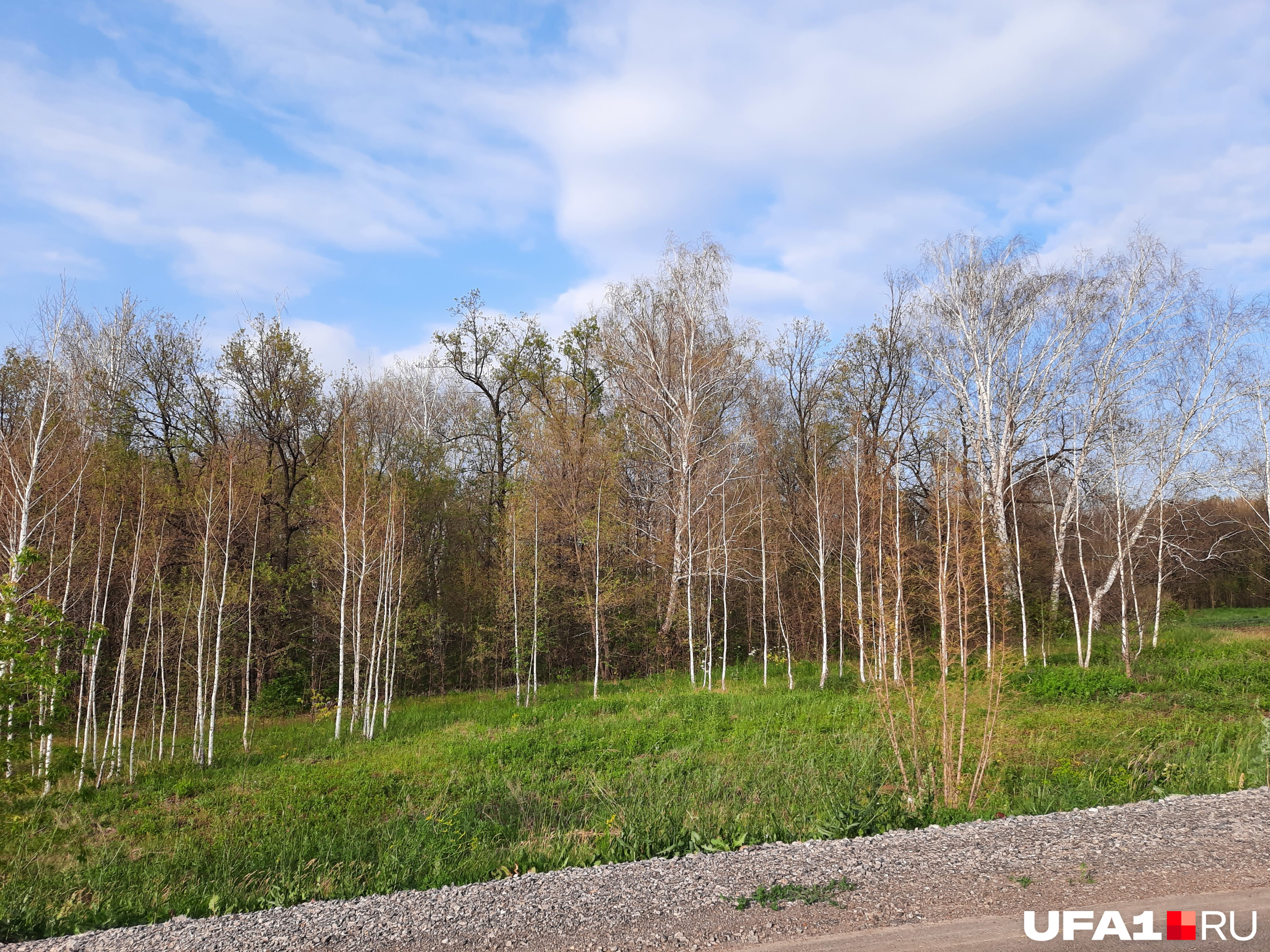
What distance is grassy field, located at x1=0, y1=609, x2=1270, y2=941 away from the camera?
669cm

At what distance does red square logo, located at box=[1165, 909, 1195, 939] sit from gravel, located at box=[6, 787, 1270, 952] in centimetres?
27

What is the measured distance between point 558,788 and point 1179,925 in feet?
25.4

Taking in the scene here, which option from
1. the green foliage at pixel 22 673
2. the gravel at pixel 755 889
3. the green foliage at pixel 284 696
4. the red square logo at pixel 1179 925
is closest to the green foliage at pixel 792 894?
the gravel at pixel 755 889

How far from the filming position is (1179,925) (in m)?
4.34

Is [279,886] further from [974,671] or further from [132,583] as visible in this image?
[974,671]

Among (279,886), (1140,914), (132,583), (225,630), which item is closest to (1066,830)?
(1140,914)

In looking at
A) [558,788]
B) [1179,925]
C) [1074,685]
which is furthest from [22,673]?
[1074,685]

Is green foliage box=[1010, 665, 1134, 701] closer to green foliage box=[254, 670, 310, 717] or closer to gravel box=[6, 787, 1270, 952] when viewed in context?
gravel box=[6, 787, 1270, 952]

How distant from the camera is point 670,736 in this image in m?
12.9

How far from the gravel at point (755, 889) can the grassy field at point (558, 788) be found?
0.80 metres

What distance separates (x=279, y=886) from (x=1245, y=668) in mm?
19343

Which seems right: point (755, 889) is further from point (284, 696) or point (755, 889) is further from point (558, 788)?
point (284, 696)

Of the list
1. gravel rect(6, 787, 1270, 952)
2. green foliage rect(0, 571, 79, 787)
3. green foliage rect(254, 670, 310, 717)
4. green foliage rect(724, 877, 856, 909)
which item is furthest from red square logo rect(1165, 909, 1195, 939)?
green foliage rect(254, 670, 310, 717)

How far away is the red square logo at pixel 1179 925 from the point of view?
167 inches
